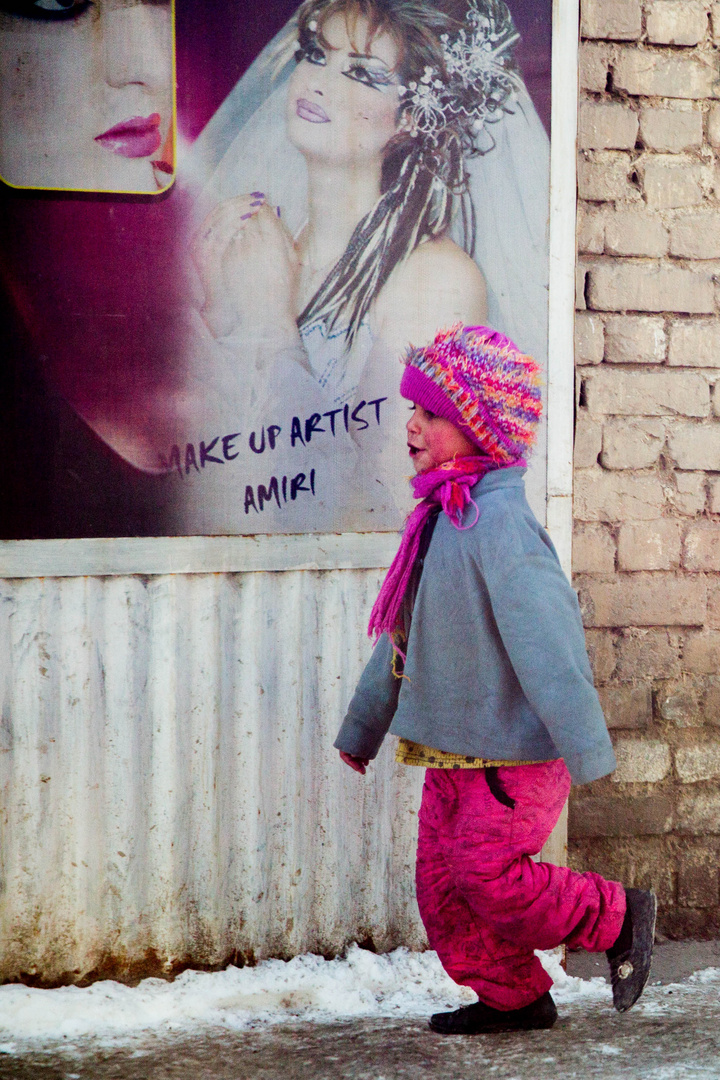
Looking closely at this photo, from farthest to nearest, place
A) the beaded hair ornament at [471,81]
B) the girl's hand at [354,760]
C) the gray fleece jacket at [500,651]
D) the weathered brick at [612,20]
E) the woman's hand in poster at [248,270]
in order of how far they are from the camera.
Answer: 1. the weathered brick at [612,20]
2. the beaded hair ornament at [471,81]
3. the woman's hand in poster at [248,270]
4. the girl's hand at [354,760]
5. the gray fleece jacket at [500,651]

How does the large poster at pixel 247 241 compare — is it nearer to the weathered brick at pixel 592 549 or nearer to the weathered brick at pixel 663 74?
the weathered brick at pixel 592 549

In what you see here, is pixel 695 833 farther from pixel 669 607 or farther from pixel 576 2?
pixel 576 2

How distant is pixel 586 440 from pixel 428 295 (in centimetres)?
68

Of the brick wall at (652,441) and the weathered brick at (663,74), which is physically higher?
the weathered brick at (663,74)

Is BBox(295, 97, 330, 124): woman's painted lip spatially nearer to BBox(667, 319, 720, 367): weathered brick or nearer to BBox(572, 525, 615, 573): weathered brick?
BBox(667, 319, 720, 367): weathered brick

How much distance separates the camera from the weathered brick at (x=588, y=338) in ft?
10.5

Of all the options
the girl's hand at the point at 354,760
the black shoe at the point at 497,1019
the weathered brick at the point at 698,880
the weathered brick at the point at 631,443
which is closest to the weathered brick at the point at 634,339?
the weathered brick at the point at 631,443

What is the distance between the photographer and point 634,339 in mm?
3219

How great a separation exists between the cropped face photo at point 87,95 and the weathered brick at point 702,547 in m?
1.91

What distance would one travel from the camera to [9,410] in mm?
2688

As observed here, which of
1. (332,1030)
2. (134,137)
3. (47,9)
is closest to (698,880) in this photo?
(332,1030)

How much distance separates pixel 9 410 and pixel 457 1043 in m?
1.95

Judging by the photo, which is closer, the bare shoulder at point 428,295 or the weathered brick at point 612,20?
the bare shoulder at point 428,295

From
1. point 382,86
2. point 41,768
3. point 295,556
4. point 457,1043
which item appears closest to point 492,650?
point 295,556
